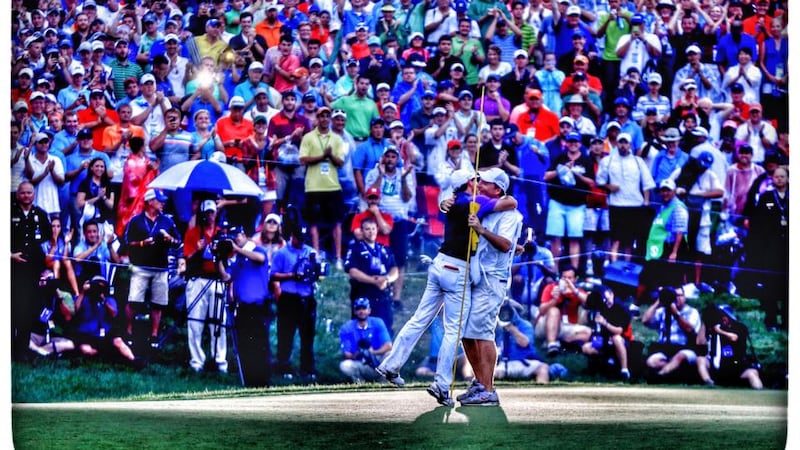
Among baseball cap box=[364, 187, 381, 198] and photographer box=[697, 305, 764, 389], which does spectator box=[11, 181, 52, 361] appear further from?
photographer box=[697, 305, 764, 389]

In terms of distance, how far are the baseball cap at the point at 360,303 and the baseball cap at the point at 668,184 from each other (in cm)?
270

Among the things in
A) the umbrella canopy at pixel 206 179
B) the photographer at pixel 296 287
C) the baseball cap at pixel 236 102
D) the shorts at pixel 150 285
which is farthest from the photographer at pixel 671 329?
the shorts at pixel 150 285

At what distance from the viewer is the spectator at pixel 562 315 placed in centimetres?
1188

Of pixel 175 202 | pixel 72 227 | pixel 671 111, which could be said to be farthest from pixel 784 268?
pixel 72 227

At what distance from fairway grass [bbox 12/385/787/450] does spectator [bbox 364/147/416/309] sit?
118 cm

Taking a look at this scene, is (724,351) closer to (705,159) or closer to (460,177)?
(705,159)

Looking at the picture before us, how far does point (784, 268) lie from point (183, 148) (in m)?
5.17

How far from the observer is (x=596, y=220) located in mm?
12156

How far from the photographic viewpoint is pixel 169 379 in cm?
1161

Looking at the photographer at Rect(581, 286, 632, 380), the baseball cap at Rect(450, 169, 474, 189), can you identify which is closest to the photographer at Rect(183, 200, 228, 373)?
the baseball cap at Rect(450, 169, 474, 189)

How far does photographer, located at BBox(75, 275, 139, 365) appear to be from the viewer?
11.8 meters

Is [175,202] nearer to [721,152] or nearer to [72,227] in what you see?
[72,227]

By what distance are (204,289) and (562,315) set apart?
299cm

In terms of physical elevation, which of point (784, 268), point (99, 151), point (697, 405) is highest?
point (99, 151)
